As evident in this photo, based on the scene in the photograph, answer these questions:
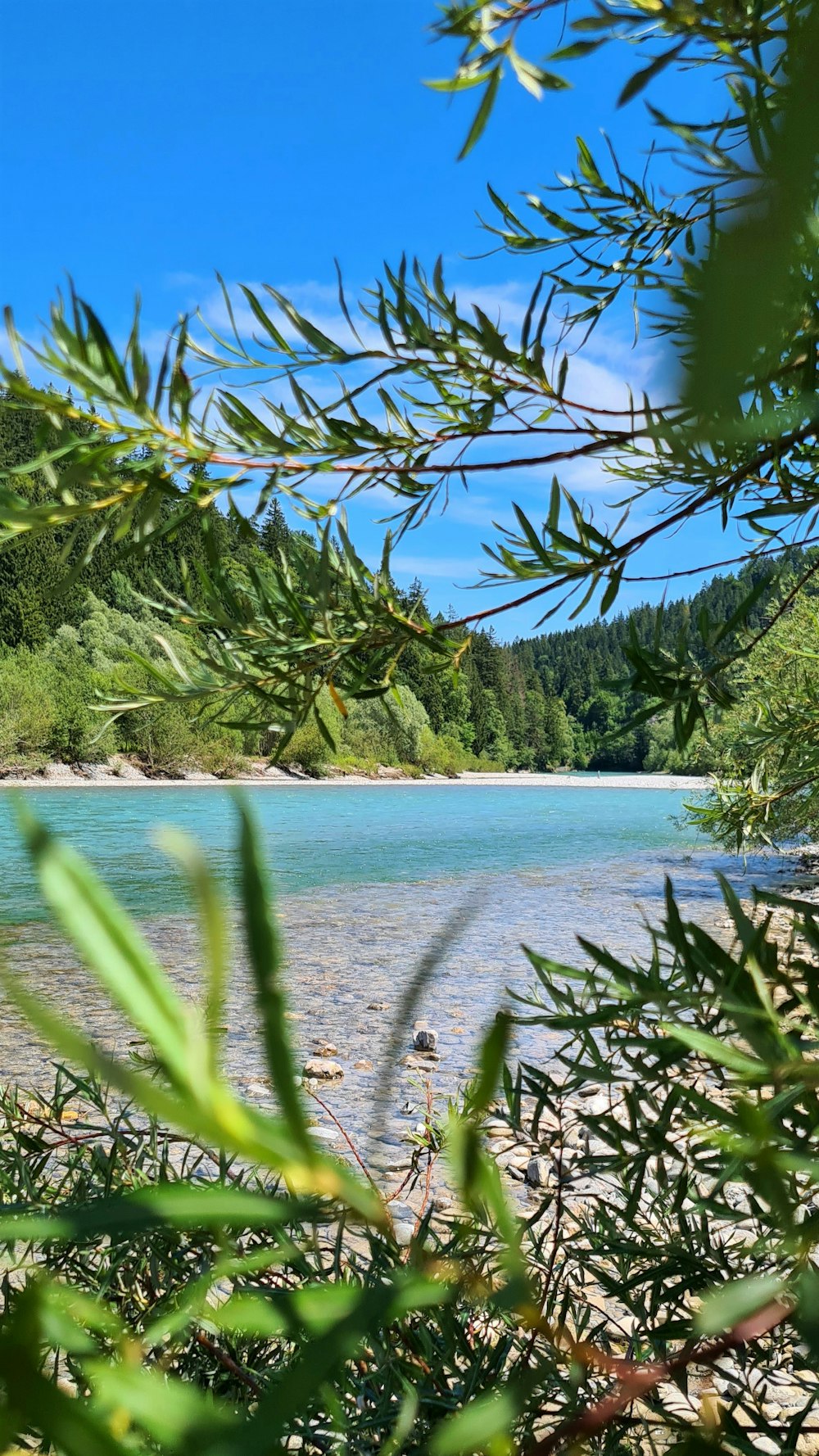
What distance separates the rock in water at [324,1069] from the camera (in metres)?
4.80

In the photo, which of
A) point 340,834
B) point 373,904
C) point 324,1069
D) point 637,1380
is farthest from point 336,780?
point 637,1380

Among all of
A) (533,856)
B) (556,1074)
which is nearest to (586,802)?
(533,856)

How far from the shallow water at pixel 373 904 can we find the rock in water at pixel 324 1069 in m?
0.09

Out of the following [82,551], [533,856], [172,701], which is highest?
[82,551]

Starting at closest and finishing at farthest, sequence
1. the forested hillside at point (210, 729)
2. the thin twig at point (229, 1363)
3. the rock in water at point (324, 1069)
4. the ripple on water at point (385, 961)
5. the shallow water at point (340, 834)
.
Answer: the thin twig at point (229, 1363) < the rock in water at point (324, 1069) < the ripple on water at point (385, 961) < the shallow water at point (340, 834) < the forested hillside at point (210, 729)

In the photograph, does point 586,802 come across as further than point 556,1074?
Yes

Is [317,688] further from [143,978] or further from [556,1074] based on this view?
[556,1074]

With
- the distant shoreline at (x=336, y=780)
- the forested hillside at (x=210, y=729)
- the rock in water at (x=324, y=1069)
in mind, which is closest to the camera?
the rock in water at (x=324, y=1069)

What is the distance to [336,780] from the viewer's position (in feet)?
94.5

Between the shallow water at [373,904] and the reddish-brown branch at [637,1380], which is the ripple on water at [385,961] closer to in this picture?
the shallow water at [373,904]

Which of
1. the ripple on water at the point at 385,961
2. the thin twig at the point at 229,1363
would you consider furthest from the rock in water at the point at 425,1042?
the thin twig at the point at 229,1363

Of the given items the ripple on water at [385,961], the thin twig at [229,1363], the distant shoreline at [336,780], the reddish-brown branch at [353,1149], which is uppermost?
the reddish-brown branch at [353,1149]

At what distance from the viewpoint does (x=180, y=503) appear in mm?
845

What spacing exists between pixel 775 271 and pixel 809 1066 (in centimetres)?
23
